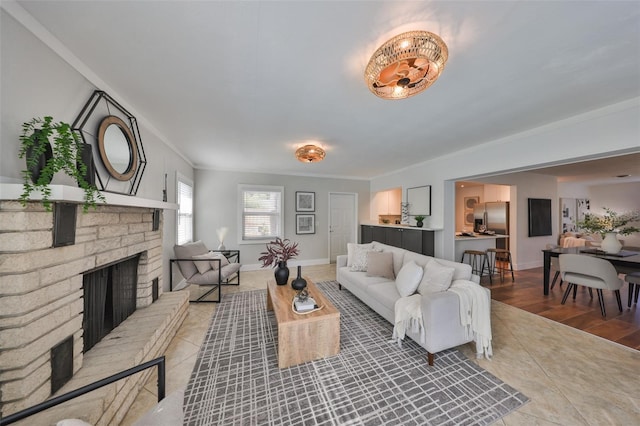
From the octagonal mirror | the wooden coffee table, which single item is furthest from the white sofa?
the octagonal mirror

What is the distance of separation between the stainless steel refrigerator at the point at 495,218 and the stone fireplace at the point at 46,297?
267 inches

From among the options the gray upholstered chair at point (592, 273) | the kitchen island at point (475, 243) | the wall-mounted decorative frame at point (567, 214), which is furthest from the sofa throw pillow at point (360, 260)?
the wall-mounted decorative frame at point (567, 214)

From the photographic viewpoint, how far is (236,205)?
16.9 ft

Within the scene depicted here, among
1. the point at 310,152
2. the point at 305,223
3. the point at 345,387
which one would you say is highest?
the point at 310,152

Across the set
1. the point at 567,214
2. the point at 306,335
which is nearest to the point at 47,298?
the point at 306,335

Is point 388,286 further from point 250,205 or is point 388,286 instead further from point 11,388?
point 250,205

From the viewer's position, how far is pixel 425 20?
1234 mm

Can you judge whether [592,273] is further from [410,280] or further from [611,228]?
[410,280]

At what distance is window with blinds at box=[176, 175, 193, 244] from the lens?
12.9ft

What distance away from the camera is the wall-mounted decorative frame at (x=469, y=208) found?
6.61 m

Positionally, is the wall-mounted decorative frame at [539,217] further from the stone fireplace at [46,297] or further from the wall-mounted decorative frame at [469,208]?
the stone fireplace at [46,297]

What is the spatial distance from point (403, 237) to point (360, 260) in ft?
5.42

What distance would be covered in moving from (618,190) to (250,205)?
10629 millimetres

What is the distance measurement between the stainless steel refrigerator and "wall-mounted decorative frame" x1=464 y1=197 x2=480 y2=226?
0.68 m
